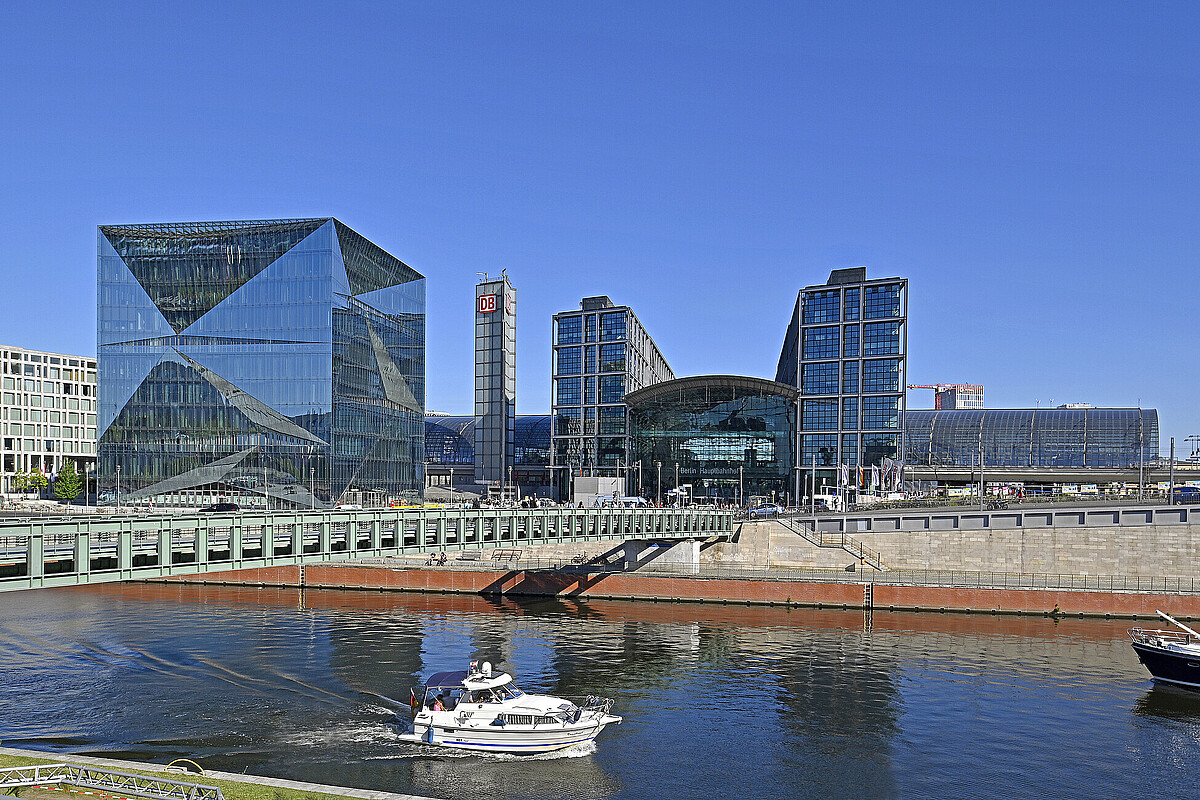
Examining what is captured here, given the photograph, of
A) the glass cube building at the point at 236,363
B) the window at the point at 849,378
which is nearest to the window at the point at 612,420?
the window at the point at 849,378

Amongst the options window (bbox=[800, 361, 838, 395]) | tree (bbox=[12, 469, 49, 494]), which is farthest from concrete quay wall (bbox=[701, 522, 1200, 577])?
tree (bbox=[12, 469, 49, 494])

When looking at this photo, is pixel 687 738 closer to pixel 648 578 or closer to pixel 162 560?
pixel 162 560

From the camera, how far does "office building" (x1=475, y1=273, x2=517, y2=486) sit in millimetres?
183500

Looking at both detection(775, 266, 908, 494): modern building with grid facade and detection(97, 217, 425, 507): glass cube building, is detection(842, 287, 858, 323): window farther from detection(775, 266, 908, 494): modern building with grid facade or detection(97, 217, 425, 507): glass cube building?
detection(97, 217, 425, 507): glass cube building

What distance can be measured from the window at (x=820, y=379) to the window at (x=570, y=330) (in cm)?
4406

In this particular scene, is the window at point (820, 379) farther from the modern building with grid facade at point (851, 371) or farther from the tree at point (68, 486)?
the tree at point (68, 486)

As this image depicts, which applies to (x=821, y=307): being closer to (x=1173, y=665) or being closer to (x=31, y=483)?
(x=1173, y=665)

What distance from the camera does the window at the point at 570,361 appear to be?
18925cm

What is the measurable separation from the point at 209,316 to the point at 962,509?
99074 millimetres

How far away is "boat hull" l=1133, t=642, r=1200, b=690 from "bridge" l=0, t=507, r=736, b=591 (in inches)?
1622

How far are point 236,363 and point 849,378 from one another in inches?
3546

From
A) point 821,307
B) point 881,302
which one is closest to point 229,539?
point 881,302

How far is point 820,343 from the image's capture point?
6462 inches

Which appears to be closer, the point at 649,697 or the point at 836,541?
the point at 649,697
